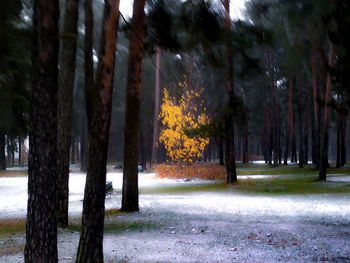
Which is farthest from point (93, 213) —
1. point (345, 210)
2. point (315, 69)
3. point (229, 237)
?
point (315, 69)

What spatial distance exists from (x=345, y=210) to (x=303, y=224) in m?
3.27

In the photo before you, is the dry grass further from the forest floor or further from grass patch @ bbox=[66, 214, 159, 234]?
grass patch @ bbox=[66, 214, 159, 234]

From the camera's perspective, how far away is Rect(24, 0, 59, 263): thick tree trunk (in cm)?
445

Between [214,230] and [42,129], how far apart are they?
6.09m

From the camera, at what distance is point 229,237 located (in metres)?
8.85

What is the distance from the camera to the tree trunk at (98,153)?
5859 millimetres

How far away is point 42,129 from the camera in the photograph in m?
4.46

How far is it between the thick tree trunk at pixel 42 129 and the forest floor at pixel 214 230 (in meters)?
2.64

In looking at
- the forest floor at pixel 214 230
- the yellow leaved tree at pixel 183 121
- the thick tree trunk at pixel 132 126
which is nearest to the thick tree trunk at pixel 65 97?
the forest floor at pixel 214 230

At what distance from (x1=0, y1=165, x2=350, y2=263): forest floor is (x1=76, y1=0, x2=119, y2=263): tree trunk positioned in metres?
1.21

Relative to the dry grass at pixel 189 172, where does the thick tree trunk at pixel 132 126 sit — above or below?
above

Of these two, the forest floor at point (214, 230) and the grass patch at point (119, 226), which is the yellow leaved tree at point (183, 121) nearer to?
the forest floor at point (214, 230)

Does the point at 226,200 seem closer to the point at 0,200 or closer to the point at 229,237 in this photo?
the point at 229,237

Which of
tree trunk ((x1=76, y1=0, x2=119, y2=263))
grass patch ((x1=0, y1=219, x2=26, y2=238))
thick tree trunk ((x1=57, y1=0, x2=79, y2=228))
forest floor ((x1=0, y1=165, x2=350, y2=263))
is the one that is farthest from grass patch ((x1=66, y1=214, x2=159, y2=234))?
tree trunk ((x1=76, y1=0, x2=119, y2=263))
